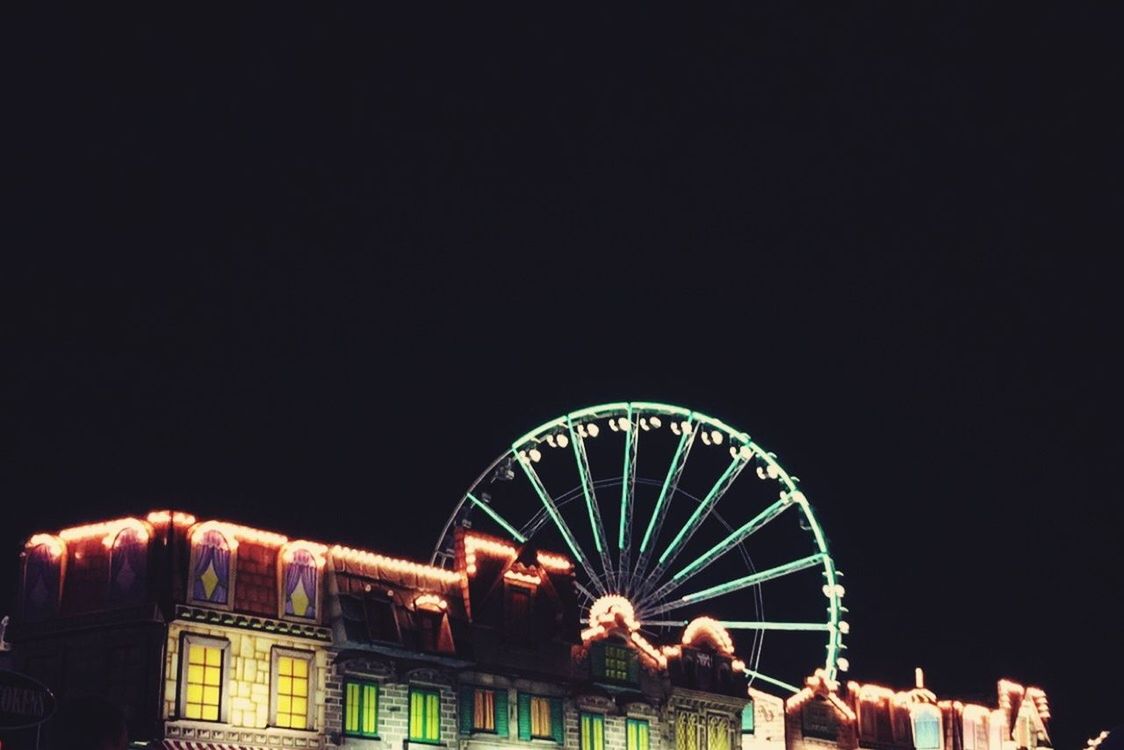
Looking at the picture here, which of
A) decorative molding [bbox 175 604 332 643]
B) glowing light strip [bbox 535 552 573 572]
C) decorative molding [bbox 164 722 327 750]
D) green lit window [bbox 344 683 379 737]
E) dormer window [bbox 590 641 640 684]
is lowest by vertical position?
decorative molding [bbox 164 722 327 750]

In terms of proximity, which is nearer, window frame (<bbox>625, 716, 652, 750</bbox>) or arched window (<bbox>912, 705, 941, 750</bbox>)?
window frame (<bbox>625, 716, 652, 750</bbox>)

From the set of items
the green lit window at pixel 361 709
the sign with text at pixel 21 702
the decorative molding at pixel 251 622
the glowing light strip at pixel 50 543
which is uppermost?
the glowing light strip at pixel 50 543

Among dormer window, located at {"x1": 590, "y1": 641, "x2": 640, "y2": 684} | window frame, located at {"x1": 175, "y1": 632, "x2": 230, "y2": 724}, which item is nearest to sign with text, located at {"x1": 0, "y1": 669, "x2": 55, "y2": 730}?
window frame, located at {"x1": 175, "y1": 632, "x2": 230, "y2": 724}

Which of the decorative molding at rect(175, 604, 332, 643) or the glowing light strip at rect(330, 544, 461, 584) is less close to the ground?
the glowing light strip at rect(330, 544, 461, 584)

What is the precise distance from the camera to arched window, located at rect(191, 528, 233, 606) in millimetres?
32500

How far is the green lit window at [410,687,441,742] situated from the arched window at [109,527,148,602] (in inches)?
319

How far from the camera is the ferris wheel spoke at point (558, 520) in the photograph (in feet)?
151

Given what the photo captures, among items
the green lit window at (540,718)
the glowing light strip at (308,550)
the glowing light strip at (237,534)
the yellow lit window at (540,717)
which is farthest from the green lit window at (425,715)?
the glowing light strip at (237,534)

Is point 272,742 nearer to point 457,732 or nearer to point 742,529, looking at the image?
point 457,732

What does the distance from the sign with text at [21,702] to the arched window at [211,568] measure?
1932 cm

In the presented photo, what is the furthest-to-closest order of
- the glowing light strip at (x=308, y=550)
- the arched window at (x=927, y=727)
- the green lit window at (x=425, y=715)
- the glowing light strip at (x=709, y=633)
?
the arched window at (x=927, y=727) < the glowing light strip at (x=709, y=633) < the green lit window at (x=425, y=715) < the glowing light strip at (x=308, y=550)

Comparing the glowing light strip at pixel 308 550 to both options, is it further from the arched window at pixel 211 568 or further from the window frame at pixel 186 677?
the window frame at pixel 186 677

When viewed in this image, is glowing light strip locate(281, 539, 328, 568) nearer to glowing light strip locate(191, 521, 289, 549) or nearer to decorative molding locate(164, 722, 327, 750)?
glowing light strip locate(191, 521, 289, 549)

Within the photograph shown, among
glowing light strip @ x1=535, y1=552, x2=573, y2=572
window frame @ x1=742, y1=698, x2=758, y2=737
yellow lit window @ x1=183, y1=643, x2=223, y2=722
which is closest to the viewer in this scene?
yellow lit window @ x1=183, y1=643, x2=223, y2=722
